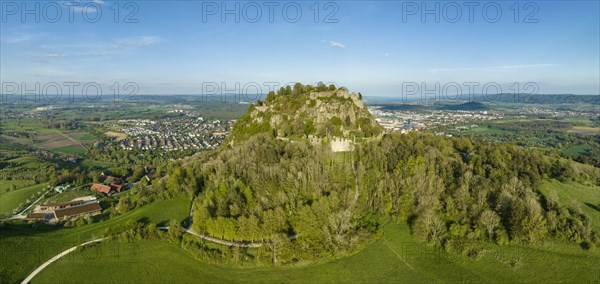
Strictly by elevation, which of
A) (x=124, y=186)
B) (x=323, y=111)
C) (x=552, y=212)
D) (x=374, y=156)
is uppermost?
(x=323, y=111)

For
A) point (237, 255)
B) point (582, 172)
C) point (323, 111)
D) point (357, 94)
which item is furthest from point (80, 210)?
point (582, 172)

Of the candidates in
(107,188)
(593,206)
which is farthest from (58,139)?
(593,206)

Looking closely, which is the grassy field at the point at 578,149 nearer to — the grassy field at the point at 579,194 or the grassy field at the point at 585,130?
the grassy field at the point at 585,130

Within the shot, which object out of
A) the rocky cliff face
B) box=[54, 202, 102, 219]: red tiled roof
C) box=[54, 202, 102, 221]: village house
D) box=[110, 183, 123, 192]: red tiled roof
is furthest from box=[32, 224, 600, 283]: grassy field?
box=[110, 183, 123, 192]: red tiled roof

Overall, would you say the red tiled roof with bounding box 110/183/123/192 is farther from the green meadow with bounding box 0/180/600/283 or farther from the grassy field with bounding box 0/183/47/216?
the green meadow with bounding box 0/180/600/283

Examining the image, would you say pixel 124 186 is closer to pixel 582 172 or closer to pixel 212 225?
pixel 212 225

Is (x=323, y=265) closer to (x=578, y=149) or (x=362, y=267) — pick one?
(x=362, y=267)

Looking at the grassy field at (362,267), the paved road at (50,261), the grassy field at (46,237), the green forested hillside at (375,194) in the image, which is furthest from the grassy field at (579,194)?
the paved road at (50,261)
